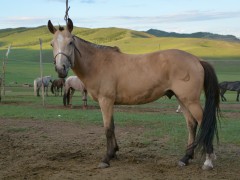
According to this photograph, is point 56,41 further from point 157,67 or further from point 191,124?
point 191,124

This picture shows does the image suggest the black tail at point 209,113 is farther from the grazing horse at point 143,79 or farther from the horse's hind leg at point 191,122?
the horse's hind leg at point 191,122

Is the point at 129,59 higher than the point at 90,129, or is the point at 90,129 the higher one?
the point at 129,59

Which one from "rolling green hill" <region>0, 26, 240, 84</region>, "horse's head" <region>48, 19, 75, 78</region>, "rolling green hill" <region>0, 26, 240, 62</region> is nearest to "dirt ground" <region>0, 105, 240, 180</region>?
"horse's head" <region>48, 19, 75, 78</region>

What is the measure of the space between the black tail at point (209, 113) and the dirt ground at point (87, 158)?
0.45 m

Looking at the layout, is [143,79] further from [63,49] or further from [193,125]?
[63,49]

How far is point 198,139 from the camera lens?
7.09 meters

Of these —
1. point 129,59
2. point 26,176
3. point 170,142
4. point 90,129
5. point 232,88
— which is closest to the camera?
point 26,176

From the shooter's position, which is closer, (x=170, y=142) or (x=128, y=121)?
(x=170, y=142)

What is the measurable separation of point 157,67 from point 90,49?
1.36m

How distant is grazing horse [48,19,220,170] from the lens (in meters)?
7.03

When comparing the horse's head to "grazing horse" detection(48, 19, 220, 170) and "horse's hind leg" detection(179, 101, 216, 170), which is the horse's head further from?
"horse's hind leg" detection(179, 101, 216, 170)

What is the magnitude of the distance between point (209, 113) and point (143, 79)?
134 centimetres

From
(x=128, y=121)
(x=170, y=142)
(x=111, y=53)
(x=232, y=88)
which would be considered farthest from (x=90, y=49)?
(x=232, y=88)

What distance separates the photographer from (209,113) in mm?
7094
